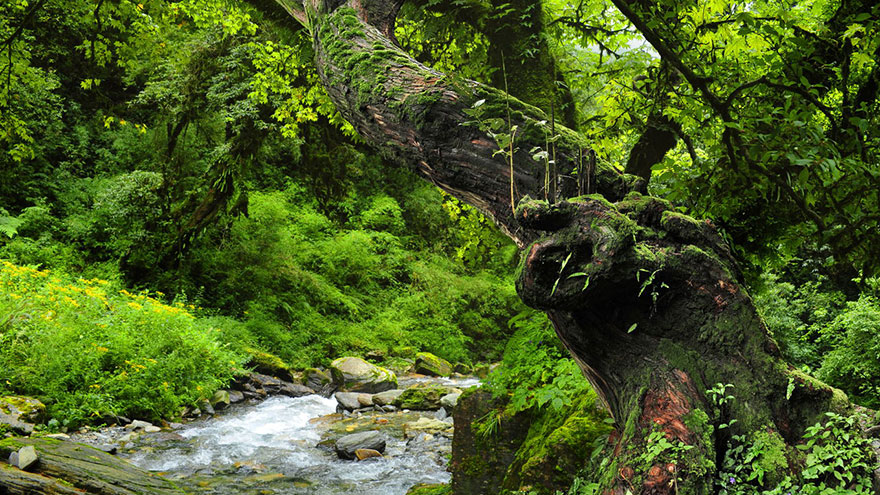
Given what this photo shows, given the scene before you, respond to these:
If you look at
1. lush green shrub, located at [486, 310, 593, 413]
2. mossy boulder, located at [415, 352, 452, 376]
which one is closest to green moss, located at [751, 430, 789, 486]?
lush green shrub, located at [486, 310, 593, 413]

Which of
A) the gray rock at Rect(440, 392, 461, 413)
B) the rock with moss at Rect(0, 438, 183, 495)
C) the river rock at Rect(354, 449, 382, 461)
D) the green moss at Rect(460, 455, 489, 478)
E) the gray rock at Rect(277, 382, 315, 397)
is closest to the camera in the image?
the rock with moss at Rect(0, 438, 183, 495)

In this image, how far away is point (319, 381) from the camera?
1205 centimetres

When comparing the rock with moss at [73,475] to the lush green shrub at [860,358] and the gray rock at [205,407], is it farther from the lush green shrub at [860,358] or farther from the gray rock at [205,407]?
the lush green shrub at [860,358]

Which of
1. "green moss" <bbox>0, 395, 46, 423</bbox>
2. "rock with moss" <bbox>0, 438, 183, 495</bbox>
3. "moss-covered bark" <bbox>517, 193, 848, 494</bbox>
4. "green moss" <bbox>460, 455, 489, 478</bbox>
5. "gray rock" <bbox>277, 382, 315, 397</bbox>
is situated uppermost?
"moss-covered bark" <bbox>517, 193, 848, 494</bbox>

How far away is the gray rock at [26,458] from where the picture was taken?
397cm

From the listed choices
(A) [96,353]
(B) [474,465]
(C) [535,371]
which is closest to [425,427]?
(B) [474,465]

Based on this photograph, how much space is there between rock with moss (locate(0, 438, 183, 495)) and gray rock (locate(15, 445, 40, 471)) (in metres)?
0.04

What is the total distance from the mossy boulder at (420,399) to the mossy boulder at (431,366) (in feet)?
11.2

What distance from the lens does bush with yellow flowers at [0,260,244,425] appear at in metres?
7.07

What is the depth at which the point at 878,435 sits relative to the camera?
88.7 inches

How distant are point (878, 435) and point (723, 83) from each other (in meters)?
1.69

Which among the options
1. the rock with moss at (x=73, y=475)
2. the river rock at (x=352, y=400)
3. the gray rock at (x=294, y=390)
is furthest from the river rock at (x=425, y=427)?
the rock with moss at (x=73, y=475)

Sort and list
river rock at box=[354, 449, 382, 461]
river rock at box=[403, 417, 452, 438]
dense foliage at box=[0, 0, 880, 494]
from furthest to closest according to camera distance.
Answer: river rock at box=[403, 417, 452, 438] → river rock at box=[354, 449, 382, 461] → dense foliage at box=[0, 0, 880, 494]

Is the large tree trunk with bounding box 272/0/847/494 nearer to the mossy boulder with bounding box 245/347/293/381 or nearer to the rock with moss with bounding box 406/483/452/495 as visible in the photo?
the rock with moss with bounding box 406/483/452/495
